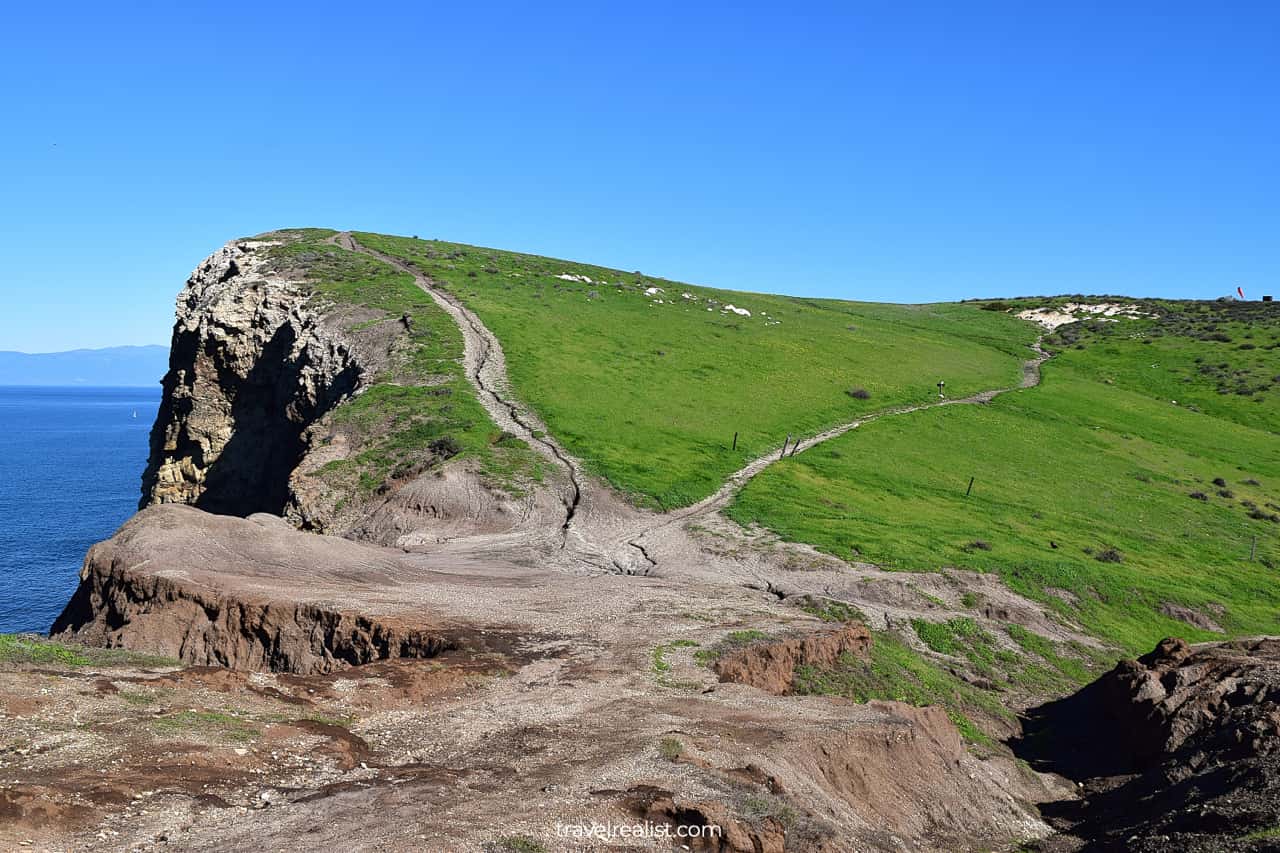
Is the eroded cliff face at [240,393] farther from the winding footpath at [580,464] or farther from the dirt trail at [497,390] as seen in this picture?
the winding footpath at [580,464]

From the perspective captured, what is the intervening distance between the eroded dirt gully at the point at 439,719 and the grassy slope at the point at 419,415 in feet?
39.8

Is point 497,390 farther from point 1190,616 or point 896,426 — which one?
point 1190,616

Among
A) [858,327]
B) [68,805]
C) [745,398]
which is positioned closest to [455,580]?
[68,805]

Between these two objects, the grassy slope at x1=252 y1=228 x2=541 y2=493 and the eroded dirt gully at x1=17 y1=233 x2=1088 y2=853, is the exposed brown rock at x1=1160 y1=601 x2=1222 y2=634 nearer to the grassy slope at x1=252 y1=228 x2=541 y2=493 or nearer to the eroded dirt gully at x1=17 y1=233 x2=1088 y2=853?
the eroded dirt gully at x1=17 y1=233 x2=1088 y2=853

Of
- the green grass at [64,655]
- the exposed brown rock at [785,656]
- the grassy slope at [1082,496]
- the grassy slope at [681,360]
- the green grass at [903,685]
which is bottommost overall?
the green grass at [903,685]

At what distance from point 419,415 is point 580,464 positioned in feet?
36.9

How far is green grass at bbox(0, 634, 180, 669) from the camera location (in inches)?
812

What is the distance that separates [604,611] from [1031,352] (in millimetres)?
95669

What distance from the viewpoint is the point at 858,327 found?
10862cm

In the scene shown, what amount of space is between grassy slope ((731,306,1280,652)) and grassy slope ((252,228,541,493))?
14.0m

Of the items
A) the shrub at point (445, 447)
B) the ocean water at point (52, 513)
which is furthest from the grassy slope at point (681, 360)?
the ocean water at point (52, 513)

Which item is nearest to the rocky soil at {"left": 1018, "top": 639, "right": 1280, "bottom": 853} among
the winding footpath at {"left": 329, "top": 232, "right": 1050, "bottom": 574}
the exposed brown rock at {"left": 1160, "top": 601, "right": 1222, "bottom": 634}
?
the exposed brown rock at {"left": 1160, "top": 601, "right": 1222, "bottom": 634}

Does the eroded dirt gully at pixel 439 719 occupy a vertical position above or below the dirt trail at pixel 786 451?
below

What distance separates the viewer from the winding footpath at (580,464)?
136ft
